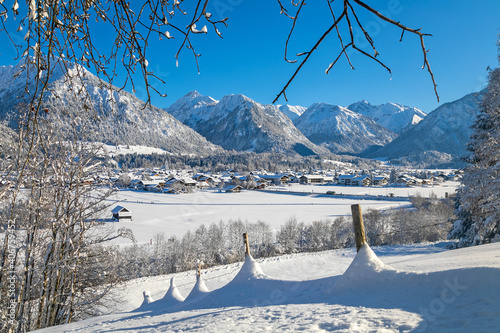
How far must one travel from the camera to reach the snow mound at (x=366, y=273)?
3808 millimetres

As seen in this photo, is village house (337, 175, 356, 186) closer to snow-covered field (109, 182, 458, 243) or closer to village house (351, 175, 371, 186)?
village house (351, 175, 371, 186)

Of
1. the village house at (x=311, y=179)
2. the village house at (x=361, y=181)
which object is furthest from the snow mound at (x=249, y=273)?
the village house at (x=311, y=179)

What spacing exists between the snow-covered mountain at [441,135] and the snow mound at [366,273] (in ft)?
596

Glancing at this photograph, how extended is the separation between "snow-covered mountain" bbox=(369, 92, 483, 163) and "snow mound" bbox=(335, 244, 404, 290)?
181519 mm

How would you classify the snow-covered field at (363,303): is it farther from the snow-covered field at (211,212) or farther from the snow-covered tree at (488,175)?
the snow-covered field at (211,212)

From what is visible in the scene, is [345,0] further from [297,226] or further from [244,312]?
[297,226]

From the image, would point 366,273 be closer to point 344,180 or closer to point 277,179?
point 277,179

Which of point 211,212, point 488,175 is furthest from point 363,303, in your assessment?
point 211,212

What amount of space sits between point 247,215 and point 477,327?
35.3 metres

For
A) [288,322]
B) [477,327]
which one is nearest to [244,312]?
[288,322]

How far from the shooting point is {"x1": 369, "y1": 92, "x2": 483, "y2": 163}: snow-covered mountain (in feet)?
569

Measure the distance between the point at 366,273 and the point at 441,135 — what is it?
216m

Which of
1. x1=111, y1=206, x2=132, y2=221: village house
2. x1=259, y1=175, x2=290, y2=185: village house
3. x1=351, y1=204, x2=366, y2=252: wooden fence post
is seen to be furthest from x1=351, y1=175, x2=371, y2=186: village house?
x1=351, y1=204, x2=366, y2=252: wooden fence post

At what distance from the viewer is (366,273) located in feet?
12.9
